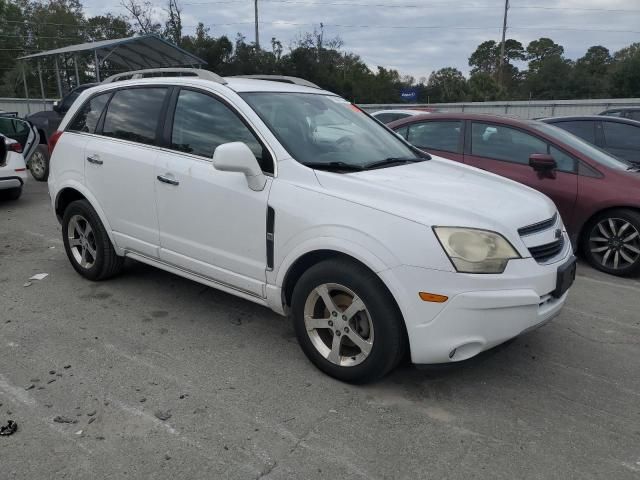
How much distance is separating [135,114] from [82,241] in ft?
4.33

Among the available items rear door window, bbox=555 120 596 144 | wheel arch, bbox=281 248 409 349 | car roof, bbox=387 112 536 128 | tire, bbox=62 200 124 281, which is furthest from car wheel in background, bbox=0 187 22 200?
rear door window, bbox=555 120 596 144

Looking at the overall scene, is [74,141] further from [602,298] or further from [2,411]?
[602,298]

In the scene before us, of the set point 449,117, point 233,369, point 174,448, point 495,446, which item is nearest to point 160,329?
point 233,369

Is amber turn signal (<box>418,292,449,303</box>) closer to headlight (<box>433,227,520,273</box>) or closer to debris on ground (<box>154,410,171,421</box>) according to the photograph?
headlight (<box>433,227,520,273</box>)

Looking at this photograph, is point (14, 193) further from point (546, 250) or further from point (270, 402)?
point (546, 250)

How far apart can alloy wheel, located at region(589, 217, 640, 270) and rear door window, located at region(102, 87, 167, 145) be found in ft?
14.7

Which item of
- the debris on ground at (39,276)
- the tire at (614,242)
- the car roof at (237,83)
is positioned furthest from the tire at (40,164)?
the tire at (614,242)

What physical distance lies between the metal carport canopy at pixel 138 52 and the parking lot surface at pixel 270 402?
17.4m

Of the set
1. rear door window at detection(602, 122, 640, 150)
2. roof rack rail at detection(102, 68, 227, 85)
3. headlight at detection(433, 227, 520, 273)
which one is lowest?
headlight at detection(433, 227, 520, 273)

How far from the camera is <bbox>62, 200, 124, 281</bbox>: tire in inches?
182

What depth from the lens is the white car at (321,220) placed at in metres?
2.82

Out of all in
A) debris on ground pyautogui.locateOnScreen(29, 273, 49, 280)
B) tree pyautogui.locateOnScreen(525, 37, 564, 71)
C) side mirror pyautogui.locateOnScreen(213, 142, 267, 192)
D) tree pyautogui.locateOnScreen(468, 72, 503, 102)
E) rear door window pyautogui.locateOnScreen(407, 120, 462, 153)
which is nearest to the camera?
side mirror pyautogui.locateOnScreen(213, 142, 267, 192)

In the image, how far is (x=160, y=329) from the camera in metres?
3.96

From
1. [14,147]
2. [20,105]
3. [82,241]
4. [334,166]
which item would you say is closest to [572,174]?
[334,166]
